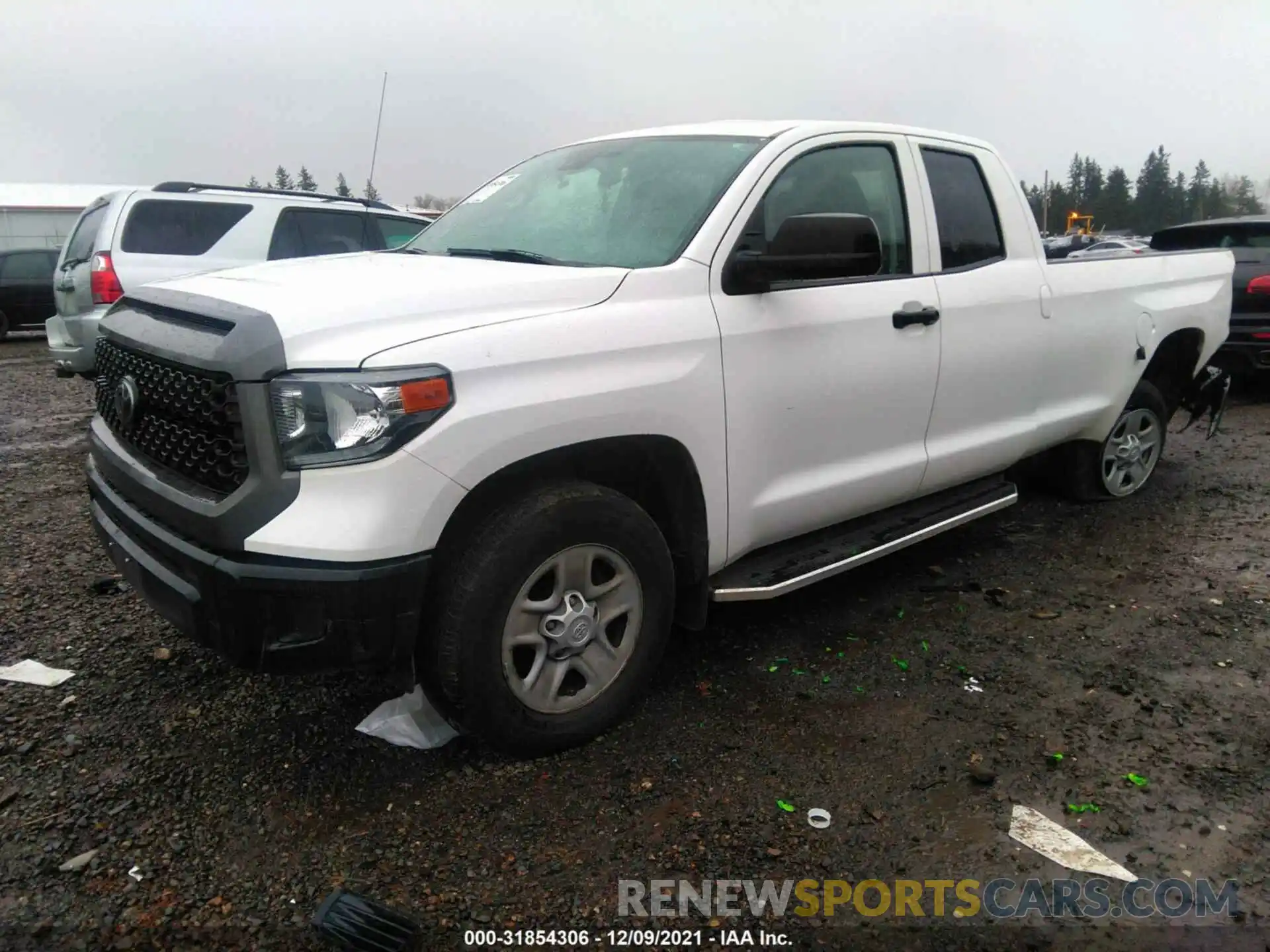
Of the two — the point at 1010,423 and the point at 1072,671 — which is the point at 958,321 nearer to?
the point at 1010,423

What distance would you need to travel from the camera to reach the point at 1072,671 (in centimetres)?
335

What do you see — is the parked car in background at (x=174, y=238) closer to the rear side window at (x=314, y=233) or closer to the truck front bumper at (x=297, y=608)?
the rear side window at (x=314, y=233)

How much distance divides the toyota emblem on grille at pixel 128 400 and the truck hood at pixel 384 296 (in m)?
0.32

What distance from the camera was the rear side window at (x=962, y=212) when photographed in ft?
12.5

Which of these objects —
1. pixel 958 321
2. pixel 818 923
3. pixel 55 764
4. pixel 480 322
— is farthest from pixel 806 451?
pixel 55 764

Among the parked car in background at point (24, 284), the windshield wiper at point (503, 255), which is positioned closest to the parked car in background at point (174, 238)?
the windshield wiper at point (503, 255)

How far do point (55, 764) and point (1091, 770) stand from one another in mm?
3098

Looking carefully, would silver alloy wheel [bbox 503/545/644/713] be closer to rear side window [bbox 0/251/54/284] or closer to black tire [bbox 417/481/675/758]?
black tire [bbox 417/481/675/758]

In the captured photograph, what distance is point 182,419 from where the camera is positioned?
8.21 ft

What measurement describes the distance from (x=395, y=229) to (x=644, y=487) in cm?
691

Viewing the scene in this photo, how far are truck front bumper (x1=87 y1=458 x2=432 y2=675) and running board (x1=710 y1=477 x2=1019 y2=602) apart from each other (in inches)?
45.8

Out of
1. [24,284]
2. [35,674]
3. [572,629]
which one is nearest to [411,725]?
[572,629]

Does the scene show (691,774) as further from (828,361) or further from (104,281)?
(104,281)

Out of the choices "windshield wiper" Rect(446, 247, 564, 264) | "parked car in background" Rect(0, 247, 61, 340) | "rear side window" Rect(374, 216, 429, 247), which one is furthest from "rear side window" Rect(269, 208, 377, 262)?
"parked car in background" Rect(0, 247, 61, 340)
